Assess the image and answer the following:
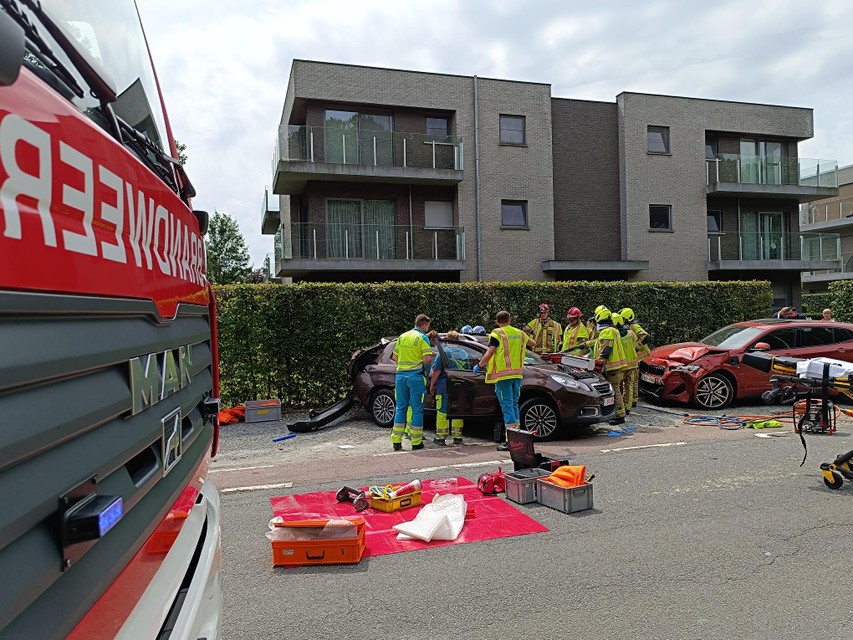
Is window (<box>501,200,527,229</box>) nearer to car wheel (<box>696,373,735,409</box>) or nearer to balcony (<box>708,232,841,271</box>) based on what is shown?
balcony (<box>708,232,841,271</box>)

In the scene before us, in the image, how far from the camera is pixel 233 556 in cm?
496

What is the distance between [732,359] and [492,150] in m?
12.2

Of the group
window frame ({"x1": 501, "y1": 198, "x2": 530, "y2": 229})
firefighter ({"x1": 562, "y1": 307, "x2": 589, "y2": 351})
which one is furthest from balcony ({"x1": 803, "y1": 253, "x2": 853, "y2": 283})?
firefighter ({"x1": 562, "y1": 307, "x2": 589, "y2": 351})

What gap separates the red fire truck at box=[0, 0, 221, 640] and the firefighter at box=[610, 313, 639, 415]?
1012 cm

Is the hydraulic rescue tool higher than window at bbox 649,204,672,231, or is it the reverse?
window at bbox 649,204,672,231

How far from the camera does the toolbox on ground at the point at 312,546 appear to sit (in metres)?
4.73

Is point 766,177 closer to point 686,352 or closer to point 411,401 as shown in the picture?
point 686,352

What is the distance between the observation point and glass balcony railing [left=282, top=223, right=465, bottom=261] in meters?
19.7

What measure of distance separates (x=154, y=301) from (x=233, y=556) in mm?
3810

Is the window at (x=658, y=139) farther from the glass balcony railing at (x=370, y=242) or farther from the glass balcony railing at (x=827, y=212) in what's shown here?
the glass balcony railing at (x=827, y=212)

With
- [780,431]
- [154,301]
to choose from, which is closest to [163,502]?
[154,301]

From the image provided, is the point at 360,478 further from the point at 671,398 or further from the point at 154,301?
the point at 671,398

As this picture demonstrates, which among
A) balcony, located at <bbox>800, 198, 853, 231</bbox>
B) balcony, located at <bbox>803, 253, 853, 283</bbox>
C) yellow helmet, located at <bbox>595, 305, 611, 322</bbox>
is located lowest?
yellow helmet, located at <bbox>595, 305, 611, 322</bbox>

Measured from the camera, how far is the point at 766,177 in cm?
2450
